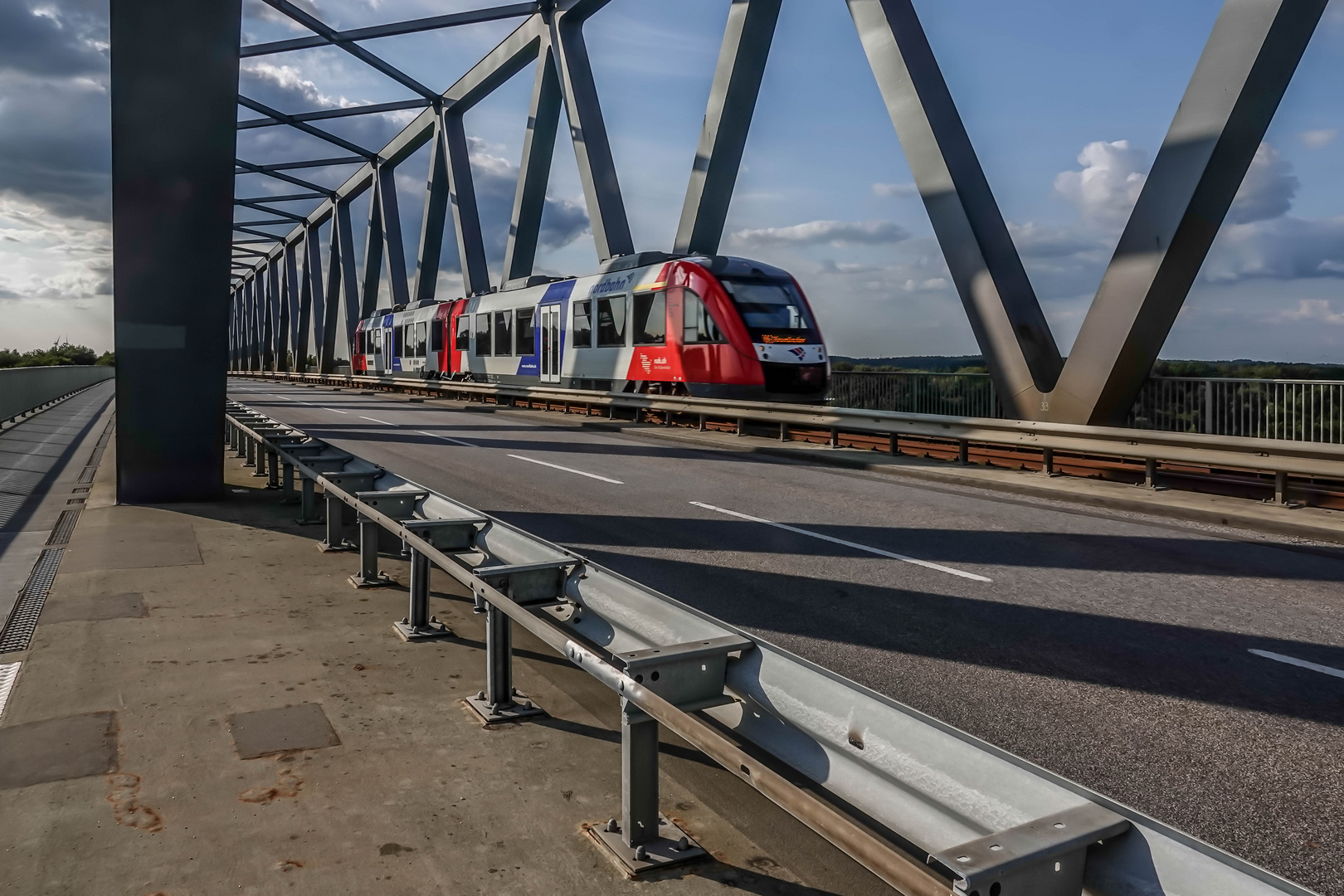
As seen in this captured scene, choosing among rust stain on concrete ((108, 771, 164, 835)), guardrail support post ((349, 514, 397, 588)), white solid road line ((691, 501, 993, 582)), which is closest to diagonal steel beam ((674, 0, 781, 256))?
white solid road line ((691, 501, 993, 582))

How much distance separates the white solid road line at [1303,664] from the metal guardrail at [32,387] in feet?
75.6

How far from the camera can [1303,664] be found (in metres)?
4.98

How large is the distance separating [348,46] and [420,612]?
1456 inches

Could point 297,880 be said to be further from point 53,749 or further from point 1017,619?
point 1017,619

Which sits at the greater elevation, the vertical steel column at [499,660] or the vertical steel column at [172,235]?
the vertical steel column at [172,235]

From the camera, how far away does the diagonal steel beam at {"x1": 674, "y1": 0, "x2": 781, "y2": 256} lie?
22.5 meters

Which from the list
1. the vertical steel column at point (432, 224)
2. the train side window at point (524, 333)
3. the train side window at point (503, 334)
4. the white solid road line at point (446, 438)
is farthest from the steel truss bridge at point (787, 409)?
the vertical steel column at point (432, 224)

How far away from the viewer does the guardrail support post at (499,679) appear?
13.5 ft

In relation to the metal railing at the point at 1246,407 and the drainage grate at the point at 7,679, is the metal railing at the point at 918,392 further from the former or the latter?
the drainage grate at the point at 7,679

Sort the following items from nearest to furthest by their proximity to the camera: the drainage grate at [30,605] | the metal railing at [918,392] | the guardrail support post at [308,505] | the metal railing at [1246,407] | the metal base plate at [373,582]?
the drainage grate at [30,605] → the metal base plate at [373,582] → the guardrail support post at [308,505] → the metal railing at [1246,407] → the metal railing at [918,392]

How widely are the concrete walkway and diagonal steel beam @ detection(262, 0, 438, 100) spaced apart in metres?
34.1

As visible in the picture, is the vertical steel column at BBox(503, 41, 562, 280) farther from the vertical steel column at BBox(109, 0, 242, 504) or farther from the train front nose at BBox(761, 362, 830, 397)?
the vertical steel column at BBox(109, 0, 242, 504)

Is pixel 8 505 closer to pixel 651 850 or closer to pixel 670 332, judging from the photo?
pixel 651 850

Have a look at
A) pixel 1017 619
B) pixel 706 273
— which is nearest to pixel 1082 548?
pixel 1017 619
